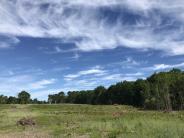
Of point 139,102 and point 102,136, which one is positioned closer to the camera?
point 102,136

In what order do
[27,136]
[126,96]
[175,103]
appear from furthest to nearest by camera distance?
[126,96]
[175,103]
[27,136]

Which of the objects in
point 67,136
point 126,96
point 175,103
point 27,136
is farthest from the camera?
point 126,96

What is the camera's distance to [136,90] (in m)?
159

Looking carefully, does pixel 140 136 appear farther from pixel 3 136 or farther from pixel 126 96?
pixel 126 96

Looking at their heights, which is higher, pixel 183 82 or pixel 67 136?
pixel 183 82

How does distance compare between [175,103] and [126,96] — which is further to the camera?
[126,96]

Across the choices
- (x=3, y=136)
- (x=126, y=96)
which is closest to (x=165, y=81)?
(x=126, y=96)

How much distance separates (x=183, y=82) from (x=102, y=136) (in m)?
90.3

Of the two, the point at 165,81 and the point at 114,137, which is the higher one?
the point at 165,81

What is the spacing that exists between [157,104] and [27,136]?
87.9 meters

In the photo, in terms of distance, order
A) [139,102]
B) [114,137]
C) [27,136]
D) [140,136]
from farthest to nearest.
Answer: [139,102], [27,136], [114,137], [140,136]

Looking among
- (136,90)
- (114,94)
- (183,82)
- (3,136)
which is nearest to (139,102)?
(136,90)

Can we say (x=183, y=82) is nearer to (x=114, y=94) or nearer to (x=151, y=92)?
(x=151, y=92)

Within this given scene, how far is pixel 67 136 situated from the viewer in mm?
29547
